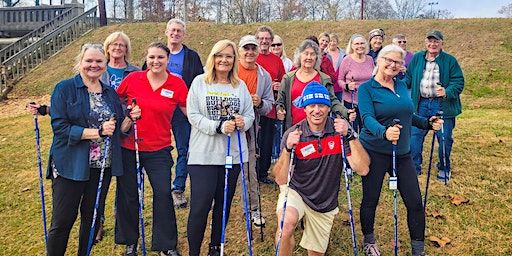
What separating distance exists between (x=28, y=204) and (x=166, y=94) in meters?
3.38

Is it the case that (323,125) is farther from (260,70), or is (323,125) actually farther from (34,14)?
(34,14)

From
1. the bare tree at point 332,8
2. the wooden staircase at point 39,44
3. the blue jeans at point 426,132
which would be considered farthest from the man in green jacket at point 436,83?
the bare tree at point 332,8

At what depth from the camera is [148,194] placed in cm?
582

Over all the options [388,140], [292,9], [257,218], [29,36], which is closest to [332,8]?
[292,9]

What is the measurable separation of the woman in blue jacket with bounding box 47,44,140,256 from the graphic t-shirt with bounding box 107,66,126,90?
0.55 meters

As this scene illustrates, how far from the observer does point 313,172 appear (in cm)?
355

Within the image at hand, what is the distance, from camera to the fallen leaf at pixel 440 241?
13.8ft

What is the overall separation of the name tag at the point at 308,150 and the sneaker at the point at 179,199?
221 cm

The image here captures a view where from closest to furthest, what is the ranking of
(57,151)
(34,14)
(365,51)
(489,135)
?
1. (57,151)
2. (365,51)
3. (489,135)
4. (34,14)

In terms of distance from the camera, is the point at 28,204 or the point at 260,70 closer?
the point at 260,70

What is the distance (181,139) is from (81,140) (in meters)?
1.74

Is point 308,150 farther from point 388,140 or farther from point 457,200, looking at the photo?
point 457,200

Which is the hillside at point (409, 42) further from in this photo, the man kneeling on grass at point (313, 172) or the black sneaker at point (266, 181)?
the man kneeling on grass at point (313, 172)

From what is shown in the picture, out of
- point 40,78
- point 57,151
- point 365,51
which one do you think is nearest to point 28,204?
point 57,151
